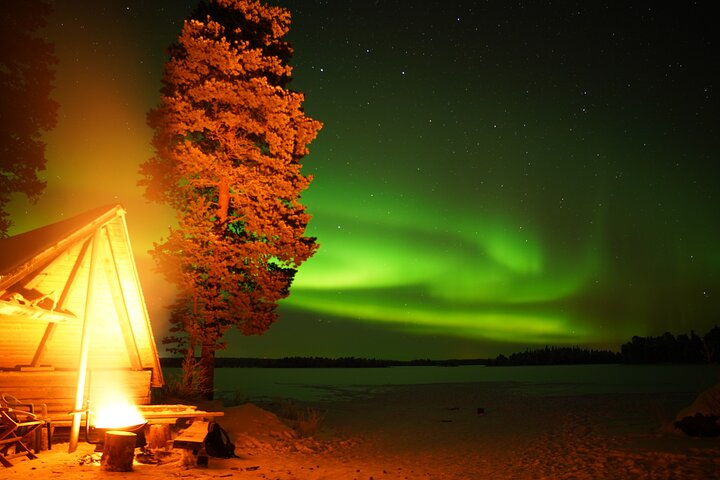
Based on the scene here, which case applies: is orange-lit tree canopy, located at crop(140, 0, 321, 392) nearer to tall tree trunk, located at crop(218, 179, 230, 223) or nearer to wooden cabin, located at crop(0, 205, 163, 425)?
tall tree trunk, located at crop(218, 179, 230, 223)

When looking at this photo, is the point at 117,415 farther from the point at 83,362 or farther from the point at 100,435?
the point at 83,362

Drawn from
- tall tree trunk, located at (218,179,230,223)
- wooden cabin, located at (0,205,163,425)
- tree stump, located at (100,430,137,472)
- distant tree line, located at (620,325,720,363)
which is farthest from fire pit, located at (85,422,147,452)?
distant tree line, located at (620,325,720,363)

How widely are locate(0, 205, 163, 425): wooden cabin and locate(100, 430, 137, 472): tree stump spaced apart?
6.31ft

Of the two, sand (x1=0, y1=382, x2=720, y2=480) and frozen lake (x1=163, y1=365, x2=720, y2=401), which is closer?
sand (x1=0, y1=382, x2=720, y2=480)

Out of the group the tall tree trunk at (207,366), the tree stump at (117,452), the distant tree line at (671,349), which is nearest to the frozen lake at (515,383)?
the tall tree trunk at (207,366)

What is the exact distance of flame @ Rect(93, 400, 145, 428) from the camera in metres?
9.92

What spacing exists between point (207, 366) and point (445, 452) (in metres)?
8.48

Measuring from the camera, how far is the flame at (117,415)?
9.92 meters

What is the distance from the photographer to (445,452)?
1475 cm

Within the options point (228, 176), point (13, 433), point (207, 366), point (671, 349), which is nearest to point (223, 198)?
point (228, 176)

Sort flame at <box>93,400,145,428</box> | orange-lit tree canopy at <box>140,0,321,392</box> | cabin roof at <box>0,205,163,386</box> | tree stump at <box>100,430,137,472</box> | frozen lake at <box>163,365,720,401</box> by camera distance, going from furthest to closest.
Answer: frozen lake at <box>163,365,720,401</box> < orange-lit tree canopy at <box>140,0,321,392</box> < cabin roof at <box>0,205,163,386</box> < flame at <box>93,400,145,428</box> < tree stump at <box>100,430,137,472</box>

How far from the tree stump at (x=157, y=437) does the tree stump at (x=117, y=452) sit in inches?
72.9

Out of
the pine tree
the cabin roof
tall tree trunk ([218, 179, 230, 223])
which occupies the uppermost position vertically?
the pine tree

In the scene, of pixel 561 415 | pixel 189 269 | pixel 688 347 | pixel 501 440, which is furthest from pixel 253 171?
pixel 688 347
